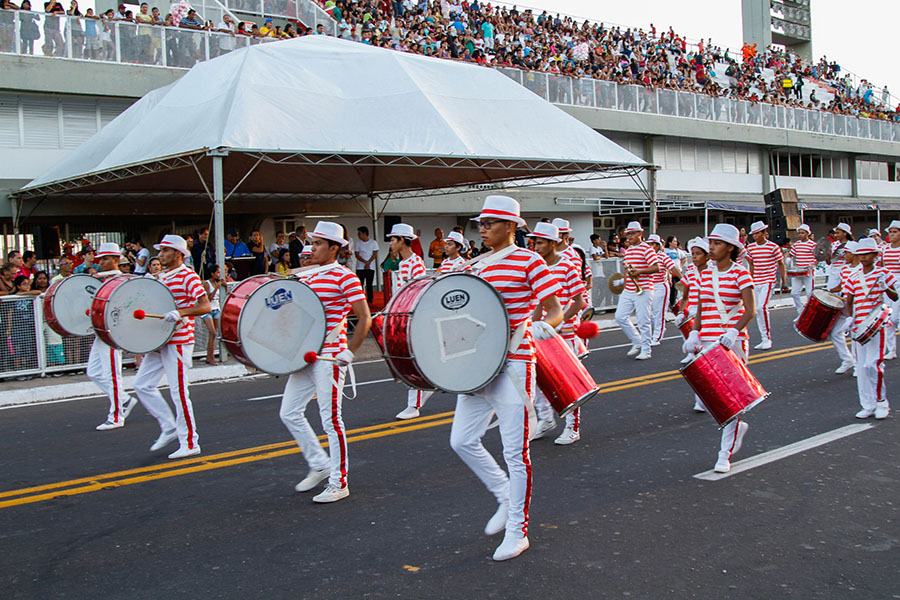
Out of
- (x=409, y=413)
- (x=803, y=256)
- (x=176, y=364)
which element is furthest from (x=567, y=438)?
(x=803, y=256)

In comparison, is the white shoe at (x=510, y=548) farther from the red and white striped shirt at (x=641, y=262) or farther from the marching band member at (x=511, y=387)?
the red and white striped shirt at (x=641, y=262)

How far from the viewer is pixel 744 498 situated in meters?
5.89

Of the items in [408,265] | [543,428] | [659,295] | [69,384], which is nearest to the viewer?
[543,428]

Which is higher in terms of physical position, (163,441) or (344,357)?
(344,357)

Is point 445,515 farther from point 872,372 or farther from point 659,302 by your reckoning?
point 659,302

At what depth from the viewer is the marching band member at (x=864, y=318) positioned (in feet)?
27.3

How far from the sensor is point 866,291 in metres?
8.81

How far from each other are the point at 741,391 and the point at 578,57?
28.6m

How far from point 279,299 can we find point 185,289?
2.36m

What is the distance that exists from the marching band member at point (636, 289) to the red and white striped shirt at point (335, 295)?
7.76 metres

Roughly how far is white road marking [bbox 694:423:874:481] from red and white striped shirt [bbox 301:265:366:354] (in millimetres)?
2829

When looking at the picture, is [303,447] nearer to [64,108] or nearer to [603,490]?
[603,490]

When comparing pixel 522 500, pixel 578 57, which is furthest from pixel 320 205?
pixel 522 500

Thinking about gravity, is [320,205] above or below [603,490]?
above
